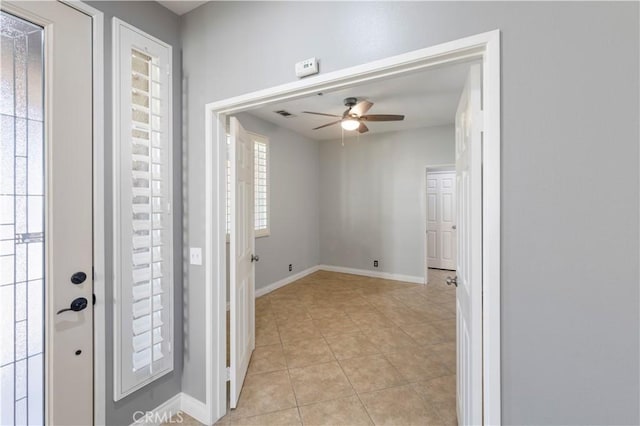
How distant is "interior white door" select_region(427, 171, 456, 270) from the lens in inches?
238

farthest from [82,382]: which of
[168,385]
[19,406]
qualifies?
[168,385]

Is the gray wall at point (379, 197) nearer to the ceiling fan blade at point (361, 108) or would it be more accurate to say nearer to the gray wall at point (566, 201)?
the ceiling fan blade at point (361, 108)

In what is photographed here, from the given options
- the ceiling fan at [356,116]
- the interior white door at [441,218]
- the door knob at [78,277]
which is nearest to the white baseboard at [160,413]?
the door knob at [78,277]

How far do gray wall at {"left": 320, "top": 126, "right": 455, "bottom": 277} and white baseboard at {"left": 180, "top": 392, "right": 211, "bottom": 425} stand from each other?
13.2ft

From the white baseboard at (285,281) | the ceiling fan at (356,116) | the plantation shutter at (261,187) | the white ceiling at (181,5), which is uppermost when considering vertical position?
the white ceiling at (181,5)

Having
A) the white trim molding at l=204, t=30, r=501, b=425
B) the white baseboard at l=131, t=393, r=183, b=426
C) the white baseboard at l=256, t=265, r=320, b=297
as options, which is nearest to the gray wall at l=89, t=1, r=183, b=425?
the white baseboard at l=131, t=393, r=183, b=426

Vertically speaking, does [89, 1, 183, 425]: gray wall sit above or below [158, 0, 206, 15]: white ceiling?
below

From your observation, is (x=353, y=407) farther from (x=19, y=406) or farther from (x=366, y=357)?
(x=19, y=406)

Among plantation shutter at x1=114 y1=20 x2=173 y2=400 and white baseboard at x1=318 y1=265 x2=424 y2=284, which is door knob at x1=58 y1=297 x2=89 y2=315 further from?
white baseboard at x1=318 y1=265 x2=424 y2=284

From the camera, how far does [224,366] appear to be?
1.88 metres

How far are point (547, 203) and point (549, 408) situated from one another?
0.75 m

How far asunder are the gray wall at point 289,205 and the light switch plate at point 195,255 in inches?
94.6

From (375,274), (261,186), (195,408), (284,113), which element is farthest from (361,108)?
(375,274)

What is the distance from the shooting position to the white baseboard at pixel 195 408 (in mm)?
1815
